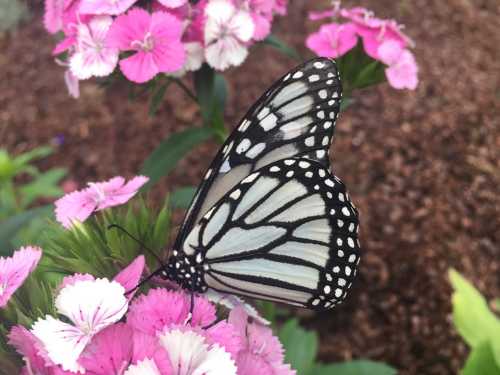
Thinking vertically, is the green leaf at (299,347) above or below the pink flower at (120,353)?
below

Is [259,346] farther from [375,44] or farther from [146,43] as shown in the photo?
[375,44]

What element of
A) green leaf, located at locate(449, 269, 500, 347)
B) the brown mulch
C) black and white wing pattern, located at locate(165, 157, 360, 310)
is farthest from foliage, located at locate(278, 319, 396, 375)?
black and white wing pattern, located at locate(165, 157, 360, 310)

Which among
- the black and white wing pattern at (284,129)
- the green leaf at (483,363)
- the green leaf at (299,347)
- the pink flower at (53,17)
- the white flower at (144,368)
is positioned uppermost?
the pink flower at (53,17)

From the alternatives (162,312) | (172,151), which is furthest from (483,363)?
(162,312)

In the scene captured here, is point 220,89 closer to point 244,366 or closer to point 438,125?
point 244,366

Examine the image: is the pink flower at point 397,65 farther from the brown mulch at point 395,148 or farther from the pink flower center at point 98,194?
the brown mulch at point 395,148

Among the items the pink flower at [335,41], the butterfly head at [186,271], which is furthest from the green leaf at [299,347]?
the pink flower at [335,41]

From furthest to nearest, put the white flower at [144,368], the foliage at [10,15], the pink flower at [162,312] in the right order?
the foliage at [10,15], the pink flower at [162,312], the white flower at [144,368]

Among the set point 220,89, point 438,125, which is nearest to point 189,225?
point 220,89
